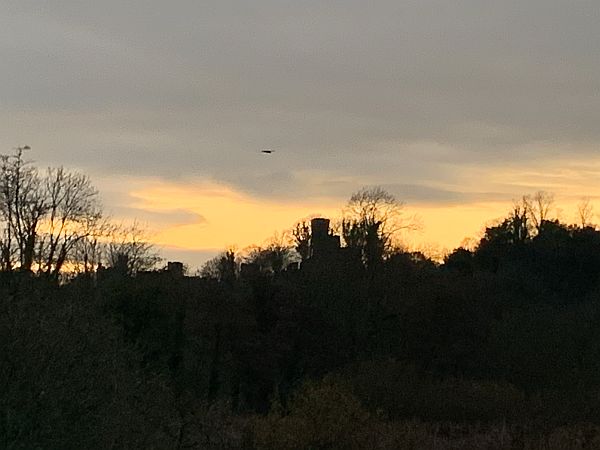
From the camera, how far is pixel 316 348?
143ft

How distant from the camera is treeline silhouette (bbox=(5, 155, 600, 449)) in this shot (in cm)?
1452

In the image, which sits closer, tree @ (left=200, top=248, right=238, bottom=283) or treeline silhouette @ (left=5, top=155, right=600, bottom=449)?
treeline silhouette @ (left=5, top=155, right=600, bottom=449)

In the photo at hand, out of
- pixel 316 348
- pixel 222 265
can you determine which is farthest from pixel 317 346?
pixel 222 265

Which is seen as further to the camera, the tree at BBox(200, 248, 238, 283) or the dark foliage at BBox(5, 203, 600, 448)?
the tree at BBox(200, 248, 238, 283)

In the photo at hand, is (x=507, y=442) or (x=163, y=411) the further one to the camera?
(x=507, y=442)

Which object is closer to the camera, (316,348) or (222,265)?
(316,348)

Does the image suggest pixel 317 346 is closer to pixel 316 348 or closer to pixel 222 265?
pixel 316 348

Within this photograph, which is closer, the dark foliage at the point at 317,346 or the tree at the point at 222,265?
the dark foliage at the point at 317,346

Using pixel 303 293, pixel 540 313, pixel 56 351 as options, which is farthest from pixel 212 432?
pixel 540 313

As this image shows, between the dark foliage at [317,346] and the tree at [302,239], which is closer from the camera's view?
the dark foliage at [317,346]

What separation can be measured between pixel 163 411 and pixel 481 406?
21.2m

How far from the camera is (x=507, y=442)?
29109mm

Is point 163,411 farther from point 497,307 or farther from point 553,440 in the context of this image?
point 497,307

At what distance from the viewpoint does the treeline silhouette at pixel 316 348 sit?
14.5 metres
